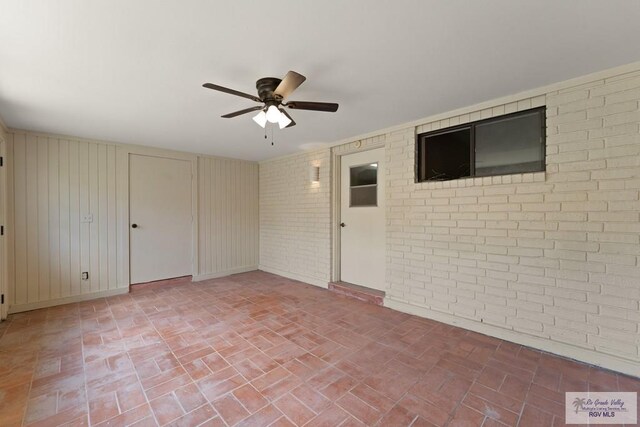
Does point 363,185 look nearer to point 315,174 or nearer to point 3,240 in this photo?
point 315,174

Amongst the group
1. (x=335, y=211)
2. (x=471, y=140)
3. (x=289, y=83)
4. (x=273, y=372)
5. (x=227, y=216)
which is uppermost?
(x=289, y=83)

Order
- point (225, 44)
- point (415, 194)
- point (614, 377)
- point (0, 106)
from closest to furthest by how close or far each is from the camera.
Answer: point (225, 44) → point (614, 377) → point (0, 106) → point (415, 194)

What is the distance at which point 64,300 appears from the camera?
3.75 metres

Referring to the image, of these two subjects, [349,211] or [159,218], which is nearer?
[349,211]

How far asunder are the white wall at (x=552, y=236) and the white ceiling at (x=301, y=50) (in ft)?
1.24

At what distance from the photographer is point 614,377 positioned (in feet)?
6.73

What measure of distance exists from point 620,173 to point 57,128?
19.3ft

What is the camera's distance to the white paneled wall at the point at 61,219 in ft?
11.4

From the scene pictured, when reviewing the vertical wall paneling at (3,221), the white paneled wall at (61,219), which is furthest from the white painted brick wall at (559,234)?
the vertical wall paneling at (3,221)

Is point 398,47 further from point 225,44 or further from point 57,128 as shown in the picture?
point 57,128

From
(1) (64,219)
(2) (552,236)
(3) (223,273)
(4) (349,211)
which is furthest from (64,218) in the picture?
(2) (552,236)

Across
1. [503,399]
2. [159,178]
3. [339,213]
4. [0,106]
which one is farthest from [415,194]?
[0,106]

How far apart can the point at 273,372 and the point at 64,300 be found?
3529mm

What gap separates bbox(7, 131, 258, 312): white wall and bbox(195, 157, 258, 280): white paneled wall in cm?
88
